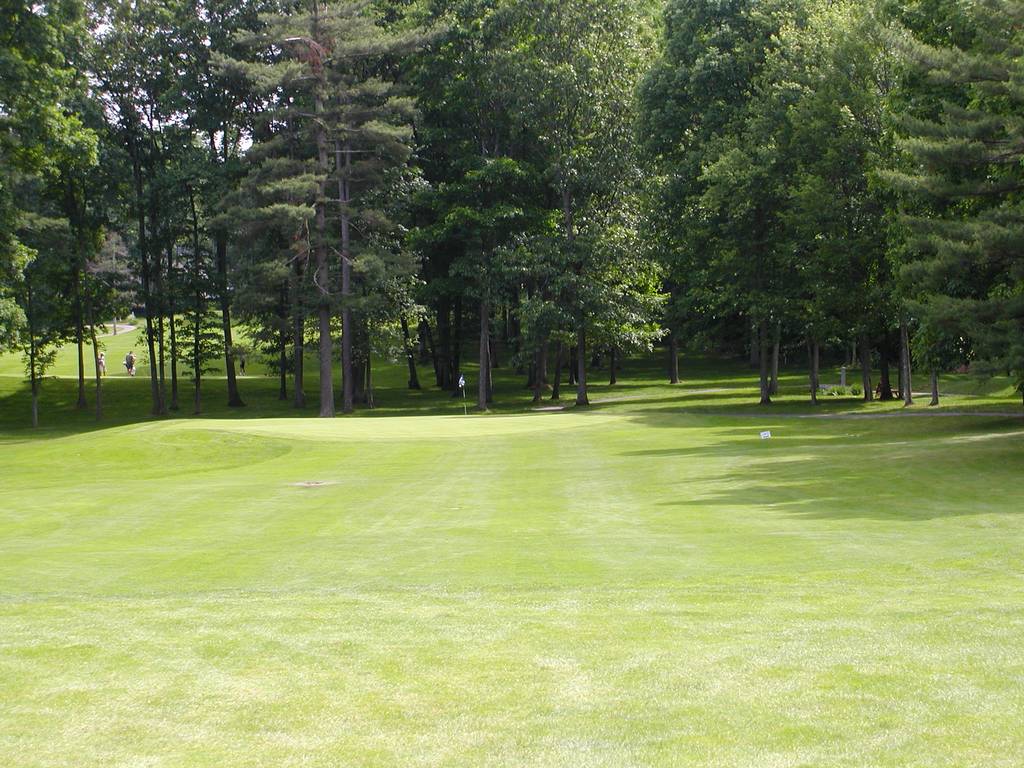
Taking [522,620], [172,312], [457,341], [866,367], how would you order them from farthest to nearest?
[457,341]
[172,312]
[866,367]
[522,620]

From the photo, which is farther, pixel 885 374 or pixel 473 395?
pixel 473 395

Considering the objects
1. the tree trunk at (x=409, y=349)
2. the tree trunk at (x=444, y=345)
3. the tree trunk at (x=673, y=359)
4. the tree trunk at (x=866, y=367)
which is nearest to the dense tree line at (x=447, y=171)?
the tree trunk at (x=866, y=367)

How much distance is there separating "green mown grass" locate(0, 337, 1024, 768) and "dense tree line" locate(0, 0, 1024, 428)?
70.2ft

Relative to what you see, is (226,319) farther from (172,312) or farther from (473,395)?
(473,395)

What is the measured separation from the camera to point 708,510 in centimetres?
1733

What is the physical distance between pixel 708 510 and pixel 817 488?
3.60 meters

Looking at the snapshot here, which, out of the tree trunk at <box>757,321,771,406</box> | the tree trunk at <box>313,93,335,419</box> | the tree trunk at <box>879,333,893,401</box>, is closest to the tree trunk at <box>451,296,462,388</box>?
the tree trunk at <box>313,93,335,419</box>

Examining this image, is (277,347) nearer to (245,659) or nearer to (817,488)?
(817,488)

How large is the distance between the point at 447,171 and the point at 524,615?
51.2 meters

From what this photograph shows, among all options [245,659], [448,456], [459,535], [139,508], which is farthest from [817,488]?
[245,659]

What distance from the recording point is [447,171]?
58750mm

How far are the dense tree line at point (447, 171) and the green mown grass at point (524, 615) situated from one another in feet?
70.2

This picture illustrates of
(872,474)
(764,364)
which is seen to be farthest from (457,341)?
(872,474)

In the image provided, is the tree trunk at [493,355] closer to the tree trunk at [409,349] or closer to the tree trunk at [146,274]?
the tree trunk at [409,349]
